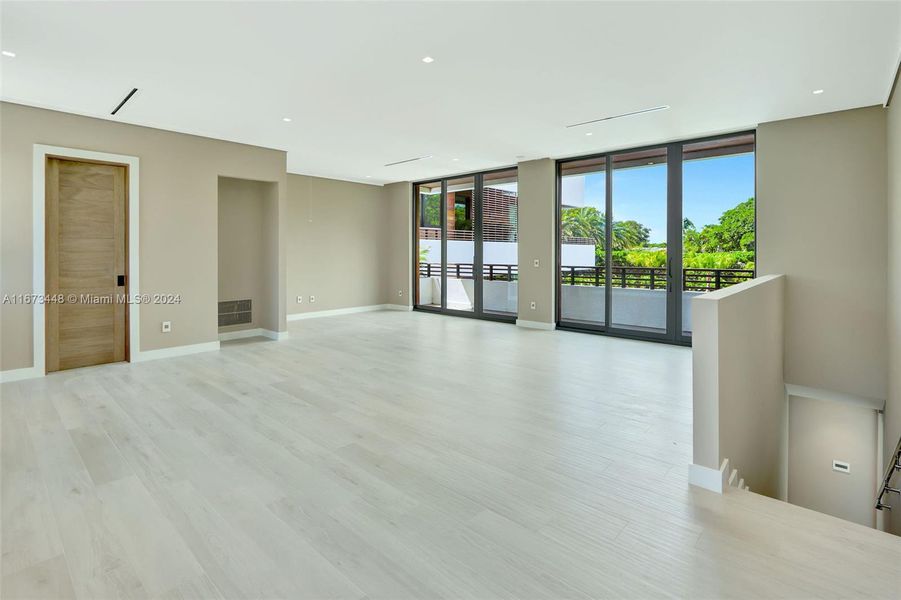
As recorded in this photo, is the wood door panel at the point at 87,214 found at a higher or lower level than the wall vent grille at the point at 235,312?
higher

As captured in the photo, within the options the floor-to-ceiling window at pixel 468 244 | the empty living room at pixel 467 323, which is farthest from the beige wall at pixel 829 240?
the floor-to-ceiling window at pixel 468 244

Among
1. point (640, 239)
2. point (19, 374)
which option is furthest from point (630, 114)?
point (19, 374)

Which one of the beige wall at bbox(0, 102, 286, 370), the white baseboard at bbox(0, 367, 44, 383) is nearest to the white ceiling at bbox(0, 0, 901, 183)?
the beige wall at bbox(0, 102, 286, 370)

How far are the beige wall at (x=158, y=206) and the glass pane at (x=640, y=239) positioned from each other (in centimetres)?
505

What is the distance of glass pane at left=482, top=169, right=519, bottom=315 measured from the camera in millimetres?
8609

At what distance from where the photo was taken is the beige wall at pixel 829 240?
4.63 meters

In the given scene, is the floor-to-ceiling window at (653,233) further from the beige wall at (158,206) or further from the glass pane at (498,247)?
the beige wall at (158,206)

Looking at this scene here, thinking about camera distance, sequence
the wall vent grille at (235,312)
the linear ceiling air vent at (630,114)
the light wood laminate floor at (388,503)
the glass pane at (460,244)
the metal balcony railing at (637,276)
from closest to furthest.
→ the light wood laminate floor at (388,503) < the linear ceiling air vent at (630,114) < the metal balcony railing at (637,276) < the wall vent grille at (235,312) < the glass pane at (460,244)

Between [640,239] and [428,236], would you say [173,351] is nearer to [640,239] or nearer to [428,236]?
[428,236]

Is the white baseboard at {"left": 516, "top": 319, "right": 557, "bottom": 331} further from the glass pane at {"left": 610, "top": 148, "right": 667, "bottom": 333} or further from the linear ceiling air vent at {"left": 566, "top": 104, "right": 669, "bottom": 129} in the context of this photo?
the linear ceiling air vent at {"left": 566, "top": 104, "right": 669, "bottom": 129}

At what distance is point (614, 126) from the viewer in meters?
5.45

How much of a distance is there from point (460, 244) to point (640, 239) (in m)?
3.65

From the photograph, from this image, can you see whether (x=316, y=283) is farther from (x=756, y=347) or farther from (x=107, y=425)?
(x=756, y=347)

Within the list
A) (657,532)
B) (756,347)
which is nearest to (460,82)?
(756,347)
